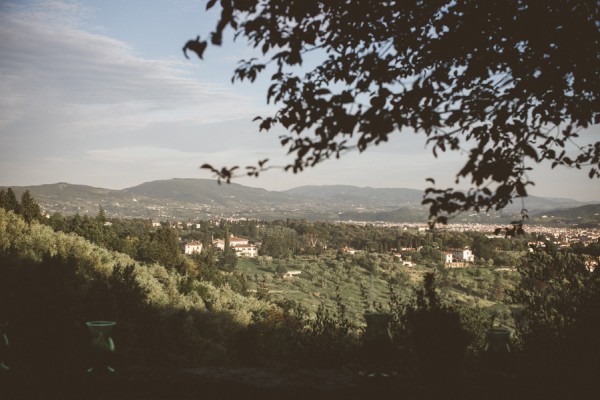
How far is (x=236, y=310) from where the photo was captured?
1538 inches

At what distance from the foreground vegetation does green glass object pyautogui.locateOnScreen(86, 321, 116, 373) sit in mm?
127

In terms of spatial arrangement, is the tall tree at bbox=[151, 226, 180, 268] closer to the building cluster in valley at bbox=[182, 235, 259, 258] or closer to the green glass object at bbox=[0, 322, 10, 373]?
the green glass object at bbox=[0, 322, 10, 373]

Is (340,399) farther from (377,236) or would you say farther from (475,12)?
(377,236)

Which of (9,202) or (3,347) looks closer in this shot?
(3,347)

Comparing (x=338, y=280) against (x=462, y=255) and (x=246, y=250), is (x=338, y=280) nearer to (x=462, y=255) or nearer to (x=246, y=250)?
(x=462, y=255)

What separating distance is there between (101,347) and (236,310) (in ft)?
118

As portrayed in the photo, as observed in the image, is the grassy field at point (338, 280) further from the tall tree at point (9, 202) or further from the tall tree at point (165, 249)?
the tall tree at point (9, 202)

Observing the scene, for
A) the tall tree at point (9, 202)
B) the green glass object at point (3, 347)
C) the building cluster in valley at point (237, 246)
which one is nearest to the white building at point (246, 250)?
the building cluster in valley at point (237, 246)

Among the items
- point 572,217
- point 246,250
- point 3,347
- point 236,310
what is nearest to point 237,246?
point 246,250

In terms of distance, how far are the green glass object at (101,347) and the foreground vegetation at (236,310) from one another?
13 cm

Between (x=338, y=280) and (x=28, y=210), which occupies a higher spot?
(x=28, y=210)

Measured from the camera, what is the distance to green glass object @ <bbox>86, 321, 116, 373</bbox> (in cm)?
407

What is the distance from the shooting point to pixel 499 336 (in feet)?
13.1

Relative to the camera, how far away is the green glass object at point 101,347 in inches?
160
